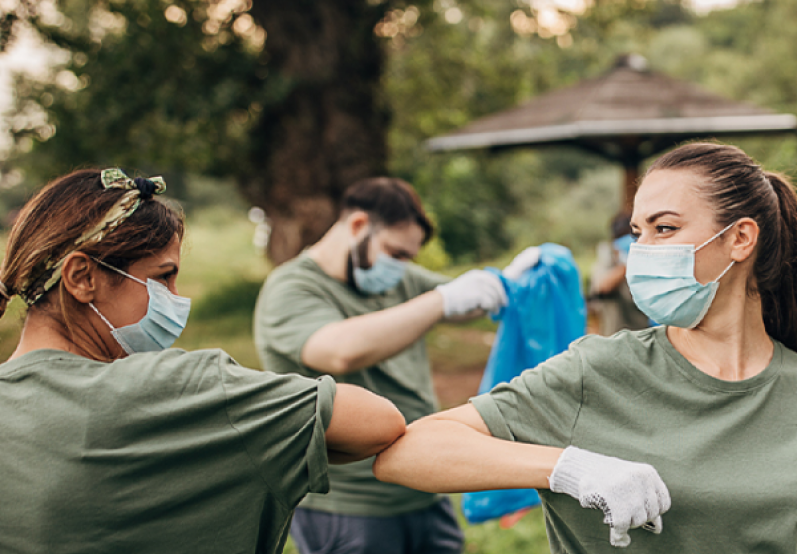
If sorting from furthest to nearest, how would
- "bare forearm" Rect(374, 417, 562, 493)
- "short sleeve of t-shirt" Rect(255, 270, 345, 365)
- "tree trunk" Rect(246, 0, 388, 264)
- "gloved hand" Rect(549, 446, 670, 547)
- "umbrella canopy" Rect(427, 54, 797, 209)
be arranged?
"tree trunk" Rect(246, 0, 388, 264) → "umbrella canopy" Rect(427, 54, 797, 209) → "short sleeve of t-shirt" Rect(255, 270, 345, 365) → "bare forearm" Rect(374, 417, 562, 493) → "gloved hand" Rect(549, 446, 670, 547)

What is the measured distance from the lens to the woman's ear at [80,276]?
133 centimetres

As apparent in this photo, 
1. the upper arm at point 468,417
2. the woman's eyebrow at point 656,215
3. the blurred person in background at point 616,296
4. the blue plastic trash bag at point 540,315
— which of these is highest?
the woman's eyebrow at point 656,215

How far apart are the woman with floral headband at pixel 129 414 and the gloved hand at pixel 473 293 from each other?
0.87 metres

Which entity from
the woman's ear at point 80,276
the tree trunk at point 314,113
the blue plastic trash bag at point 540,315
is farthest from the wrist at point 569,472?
the tree trunk at point 314,113

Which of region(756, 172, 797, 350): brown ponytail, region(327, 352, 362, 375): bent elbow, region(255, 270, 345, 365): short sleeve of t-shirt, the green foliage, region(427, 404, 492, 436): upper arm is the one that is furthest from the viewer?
the green foliage

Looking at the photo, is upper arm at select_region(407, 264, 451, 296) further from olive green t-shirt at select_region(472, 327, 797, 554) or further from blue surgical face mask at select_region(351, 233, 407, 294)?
olive green t-shirt at select_region(472, 327, 797, 554)

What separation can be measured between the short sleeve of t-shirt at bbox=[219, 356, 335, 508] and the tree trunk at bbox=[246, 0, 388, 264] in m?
6.42

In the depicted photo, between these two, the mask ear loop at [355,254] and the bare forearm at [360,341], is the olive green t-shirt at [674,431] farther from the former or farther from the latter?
the mask ear loop at [355,254]

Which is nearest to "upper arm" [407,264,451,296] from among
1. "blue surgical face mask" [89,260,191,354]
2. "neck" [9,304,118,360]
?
"blue surgical face mask" [89,260,191,354]

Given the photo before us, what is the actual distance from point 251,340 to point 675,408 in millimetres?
7084

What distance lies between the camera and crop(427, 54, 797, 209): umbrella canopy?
19.5ft

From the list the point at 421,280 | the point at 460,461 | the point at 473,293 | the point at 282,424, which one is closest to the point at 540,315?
the point at 473,293

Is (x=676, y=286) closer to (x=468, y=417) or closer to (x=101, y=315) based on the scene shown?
(x=468, y=417)

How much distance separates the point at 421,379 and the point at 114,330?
4.34ft
